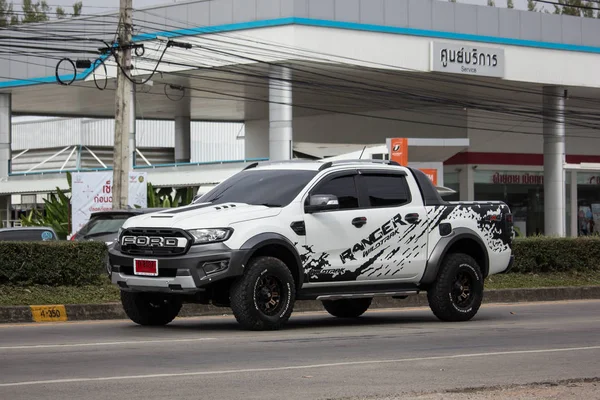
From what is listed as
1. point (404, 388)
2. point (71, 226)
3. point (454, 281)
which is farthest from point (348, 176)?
point (71, 226)

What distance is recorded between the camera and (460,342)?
11555 mm

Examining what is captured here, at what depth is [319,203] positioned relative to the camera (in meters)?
12.8

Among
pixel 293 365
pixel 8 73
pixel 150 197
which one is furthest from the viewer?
pixel 8 73

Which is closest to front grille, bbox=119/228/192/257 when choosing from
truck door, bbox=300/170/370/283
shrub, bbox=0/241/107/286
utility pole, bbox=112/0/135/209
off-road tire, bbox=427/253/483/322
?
truck door, bbox=300/170/370/283

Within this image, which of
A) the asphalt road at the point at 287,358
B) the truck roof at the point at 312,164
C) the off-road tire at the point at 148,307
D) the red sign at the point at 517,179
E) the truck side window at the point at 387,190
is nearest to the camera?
the asphalt road at the point at 287,358

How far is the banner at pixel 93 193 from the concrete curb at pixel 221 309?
979 cm

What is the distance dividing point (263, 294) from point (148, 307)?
5.79 feet

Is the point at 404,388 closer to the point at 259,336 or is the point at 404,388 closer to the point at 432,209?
the point at 259,336

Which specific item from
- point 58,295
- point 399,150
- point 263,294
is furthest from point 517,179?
point 263,294

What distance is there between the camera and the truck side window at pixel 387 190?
13.8 m

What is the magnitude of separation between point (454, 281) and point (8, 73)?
33.7 m

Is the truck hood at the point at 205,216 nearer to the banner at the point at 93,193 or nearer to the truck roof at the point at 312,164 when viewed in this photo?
the truck roof at the point at 312,164

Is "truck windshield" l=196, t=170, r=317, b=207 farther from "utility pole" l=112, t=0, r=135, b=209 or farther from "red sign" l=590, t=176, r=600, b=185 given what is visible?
"red sign" l=590, t=176, r=600, b=185

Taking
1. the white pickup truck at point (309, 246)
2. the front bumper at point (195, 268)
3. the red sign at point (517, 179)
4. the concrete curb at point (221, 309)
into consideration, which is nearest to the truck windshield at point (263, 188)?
the white pickup truck at point (309, 246)
